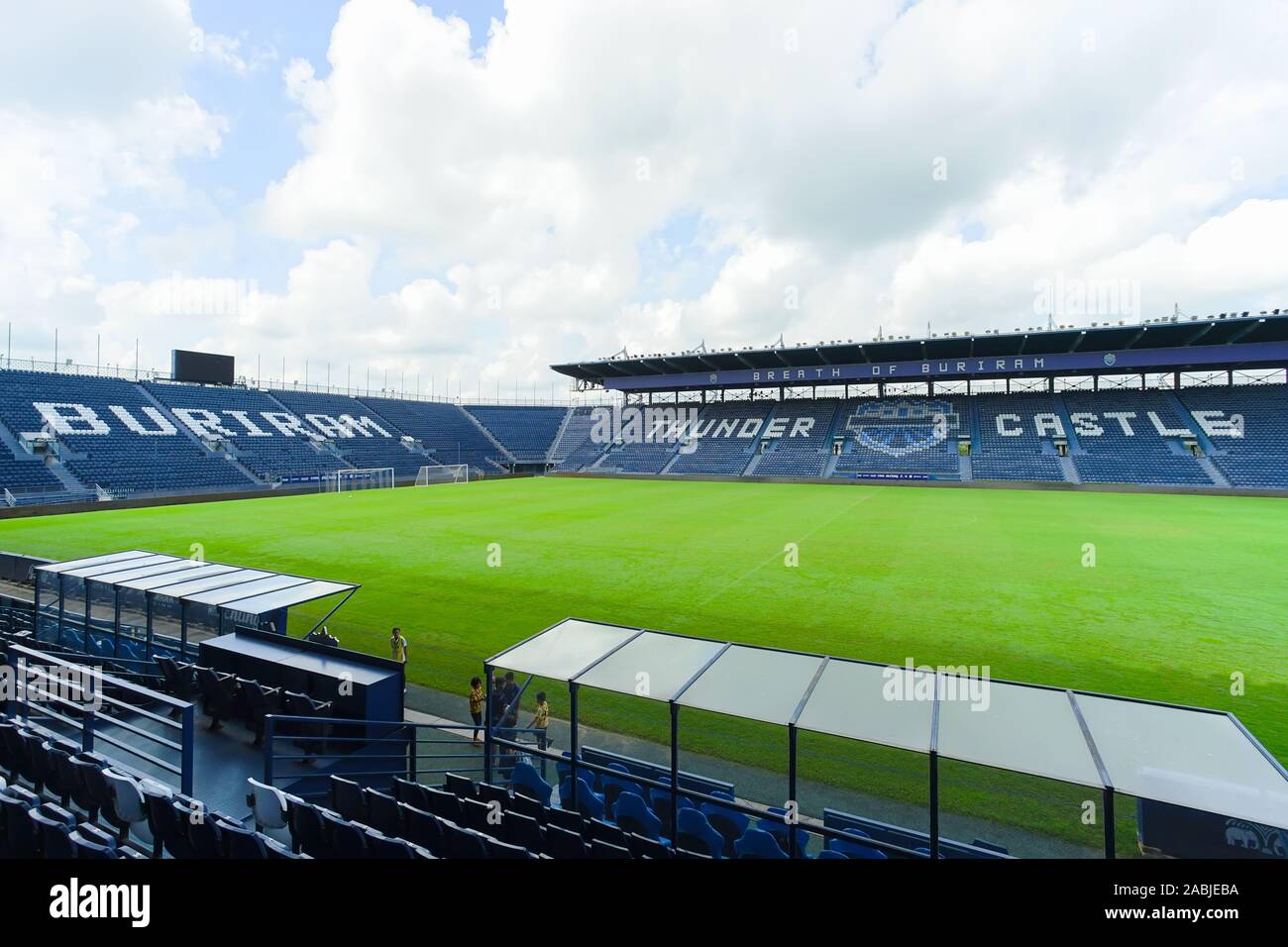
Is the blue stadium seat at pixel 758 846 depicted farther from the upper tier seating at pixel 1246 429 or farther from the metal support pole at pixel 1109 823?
the upper tier seating at pixel 1246 429

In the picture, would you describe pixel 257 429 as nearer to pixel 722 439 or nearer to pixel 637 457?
pixel 637 457

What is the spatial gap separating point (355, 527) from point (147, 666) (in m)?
15.2

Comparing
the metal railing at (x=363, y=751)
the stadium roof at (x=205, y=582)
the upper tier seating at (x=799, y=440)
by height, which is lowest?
the metal railing at (x=363, y=751)

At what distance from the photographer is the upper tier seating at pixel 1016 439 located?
46.5 metres

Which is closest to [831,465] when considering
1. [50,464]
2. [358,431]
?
[358,431]

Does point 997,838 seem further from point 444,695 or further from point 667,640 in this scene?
point 444,695

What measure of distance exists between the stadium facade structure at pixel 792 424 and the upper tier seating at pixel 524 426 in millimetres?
1389

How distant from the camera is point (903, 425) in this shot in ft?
185

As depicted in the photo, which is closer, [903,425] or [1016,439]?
[1016,439]

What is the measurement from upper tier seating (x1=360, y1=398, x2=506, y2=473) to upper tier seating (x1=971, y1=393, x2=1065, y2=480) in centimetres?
4637

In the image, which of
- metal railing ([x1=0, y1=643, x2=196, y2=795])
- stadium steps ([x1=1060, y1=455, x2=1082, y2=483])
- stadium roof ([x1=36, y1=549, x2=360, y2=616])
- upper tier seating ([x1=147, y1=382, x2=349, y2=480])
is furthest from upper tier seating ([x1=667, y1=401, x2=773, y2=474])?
metal railing ([x1=0, y1=643, x2=196, y2=795])

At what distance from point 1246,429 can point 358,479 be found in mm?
67797

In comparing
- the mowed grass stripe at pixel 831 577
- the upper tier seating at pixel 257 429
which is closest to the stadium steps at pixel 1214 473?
the mowed grass stripe at pixel 831 577
